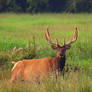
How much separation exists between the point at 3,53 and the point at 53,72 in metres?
3.47

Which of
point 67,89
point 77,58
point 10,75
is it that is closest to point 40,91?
point 67,89

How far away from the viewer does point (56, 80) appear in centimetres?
924

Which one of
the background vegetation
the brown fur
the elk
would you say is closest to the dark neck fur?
the elk

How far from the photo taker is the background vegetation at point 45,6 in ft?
123

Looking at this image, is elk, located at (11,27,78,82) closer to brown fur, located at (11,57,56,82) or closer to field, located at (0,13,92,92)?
brown fur, located at (11,57,56,82)

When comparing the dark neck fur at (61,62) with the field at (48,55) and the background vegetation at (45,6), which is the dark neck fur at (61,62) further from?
the background vegetation at (45,6)

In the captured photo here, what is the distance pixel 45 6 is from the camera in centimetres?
4103

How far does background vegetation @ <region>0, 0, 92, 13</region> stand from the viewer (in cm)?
3734

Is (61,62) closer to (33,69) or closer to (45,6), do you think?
(33,69)

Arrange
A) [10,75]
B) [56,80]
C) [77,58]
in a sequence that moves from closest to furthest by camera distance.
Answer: [56,80] → [10,75] → [77,58]

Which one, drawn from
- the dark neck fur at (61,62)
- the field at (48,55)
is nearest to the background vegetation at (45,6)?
the field at (48,55)

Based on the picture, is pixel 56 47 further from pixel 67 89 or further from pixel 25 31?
pixel 25 31

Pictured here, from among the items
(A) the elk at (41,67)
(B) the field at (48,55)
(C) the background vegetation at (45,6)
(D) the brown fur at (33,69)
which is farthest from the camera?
(C) the background vegetation at (45,6)

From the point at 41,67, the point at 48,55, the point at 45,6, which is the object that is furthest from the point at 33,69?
the point at 45,6
